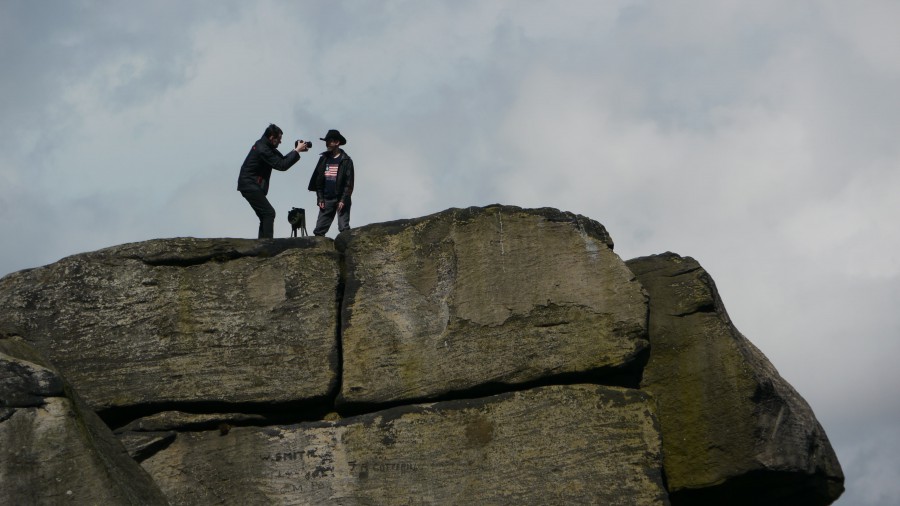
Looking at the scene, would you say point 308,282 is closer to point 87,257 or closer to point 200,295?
point 200,295

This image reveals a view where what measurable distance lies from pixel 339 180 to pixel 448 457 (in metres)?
4.19

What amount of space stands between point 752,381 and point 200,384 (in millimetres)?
5458

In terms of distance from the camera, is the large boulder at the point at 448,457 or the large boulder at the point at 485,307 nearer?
the large boulder at the point at 448,457

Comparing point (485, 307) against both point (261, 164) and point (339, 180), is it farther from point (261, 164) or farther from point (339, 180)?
point (261, 164)

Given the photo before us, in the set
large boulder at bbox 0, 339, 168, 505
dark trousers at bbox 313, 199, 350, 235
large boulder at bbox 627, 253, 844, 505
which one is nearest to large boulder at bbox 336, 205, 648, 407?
large boulder at bbox 627, 253, 844, 505

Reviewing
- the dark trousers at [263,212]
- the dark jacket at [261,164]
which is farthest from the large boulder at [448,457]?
the dark jacket at [261,164]

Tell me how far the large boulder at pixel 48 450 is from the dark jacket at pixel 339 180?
4.70m

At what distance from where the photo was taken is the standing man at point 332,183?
1581 cm

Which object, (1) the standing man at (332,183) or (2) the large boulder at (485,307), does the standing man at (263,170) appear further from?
(2) the large boulder at (485,307)

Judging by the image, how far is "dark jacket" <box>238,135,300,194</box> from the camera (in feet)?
51.5

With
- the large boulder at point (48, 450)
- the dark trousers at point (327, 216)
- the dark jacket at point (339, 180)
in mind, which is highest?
the dark jacket at point (339, 180)

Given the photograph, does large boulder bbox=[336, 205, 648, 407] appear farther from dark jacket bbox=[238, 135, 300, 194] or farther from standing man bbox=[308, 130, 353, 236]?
dark jacket bbox=[238, 135, 300, 194]

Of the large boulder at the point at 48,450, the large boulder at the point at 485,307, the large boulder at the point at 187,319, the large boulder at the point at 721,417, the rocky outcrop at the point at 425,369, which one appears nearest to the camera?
the large boulder at the point at 48,450

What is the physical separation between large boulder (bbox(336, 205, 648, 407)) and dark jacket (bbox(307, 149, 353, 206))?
1.75 meters
